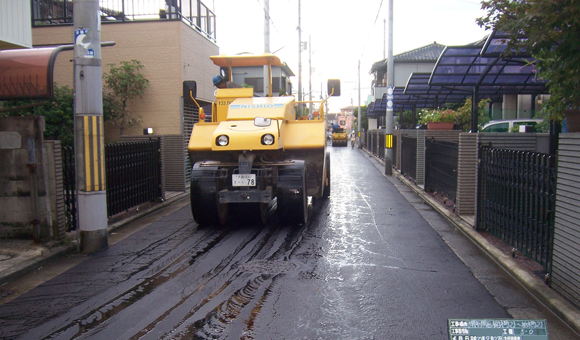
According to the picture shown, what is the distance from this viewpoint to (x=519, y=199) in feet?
21.2

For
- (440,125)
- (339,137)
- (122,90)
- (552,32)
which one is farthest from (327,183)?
(339,137)

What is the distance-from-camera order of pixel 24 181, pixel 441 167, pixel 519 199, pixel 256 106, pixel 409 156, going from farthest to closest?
pixel 409 156, pixel 441 167, pixel 256 106, pixel 24 181, pixel 519 199

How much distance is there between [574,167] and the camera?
4.78 meters

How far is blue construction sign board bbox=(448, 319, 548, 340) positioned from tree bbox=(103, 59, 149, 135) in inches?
527

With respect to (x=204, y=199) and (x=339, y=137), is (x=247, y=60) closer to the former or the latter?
(x=204, y=199)

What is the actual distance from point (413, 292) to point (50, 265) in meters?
4.81

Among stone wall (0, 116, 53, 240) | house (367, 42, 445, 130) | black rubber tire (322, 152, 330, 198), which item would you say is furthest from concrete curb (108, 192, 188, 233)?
house (367, 42, 445, 130)

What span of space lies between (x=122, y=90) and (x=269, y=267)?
1018cm

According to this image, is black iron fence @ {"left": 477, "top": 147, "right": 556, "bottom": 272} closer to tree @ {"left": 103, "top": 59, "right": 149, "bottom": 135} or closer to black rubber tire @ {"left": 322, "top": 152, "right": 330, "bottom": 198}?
black rubber tire @ {"left": 322, "top": 152, "right": 330, "bottom": 198}

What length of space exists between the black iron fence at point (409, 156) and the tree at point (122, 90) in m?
8.59

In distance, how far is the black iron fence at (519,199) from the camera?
5.55 m

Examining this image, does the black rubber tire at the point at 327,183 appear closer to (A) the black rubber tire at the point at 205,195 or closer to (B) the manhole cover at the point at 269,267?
(A) the black rubber tire at the point at 205,195

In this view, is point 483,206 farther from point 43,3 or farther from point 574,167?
point 43,3

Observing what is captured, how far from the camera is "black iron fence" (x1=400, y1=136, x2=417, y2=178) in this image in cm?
1540
